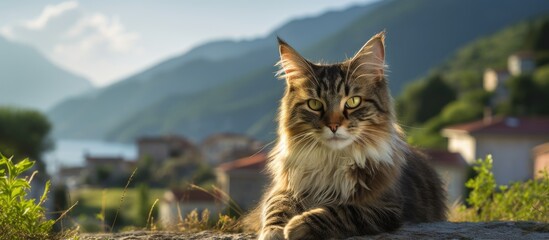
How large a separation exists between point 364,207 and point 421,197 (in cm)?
119

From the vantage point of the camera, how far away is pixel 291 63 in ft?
13.5

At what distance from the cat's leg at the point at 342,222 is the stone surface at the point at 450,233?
0.07m

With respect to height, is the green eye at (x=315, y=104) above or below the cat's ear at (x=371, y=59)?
below

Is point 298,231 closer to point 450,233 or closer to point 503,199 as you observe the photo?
point 450,233

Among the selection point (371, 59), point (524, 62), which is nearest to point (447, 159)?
point (524, 62)

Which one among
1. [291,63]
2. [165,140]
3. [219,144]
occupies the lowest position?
[219,144]

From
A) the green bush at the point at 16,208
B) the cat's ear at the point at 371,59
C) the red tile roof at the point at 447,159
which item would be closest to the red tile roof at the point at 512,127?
the red tile roof at the point at 447,159

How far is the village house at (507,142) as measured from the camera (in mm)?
52750

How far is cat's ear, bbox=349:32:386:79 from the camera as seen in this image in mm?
4004

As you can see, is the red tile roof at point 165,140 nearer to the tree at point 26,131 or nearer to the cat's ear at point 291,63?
the tree at point 26,131

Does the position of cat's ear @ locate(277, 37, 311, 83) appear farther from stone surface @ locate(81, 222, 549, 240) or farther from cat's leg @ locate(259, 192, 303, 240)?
stone surface @ locate(81, 222, 549, 240)

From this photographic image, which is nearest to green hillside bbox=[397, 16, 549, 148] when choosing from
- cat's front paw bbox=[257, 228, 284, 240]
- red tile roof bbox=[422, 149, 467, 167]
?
red tile roof bbox=[422, 149, 467, 167]

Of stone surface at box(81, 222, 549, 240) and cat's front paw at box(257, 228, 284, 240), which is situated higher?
cat's front paw at box(257, 228, 284, 240)

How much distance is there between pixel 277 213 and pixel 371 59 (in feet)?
3.70
